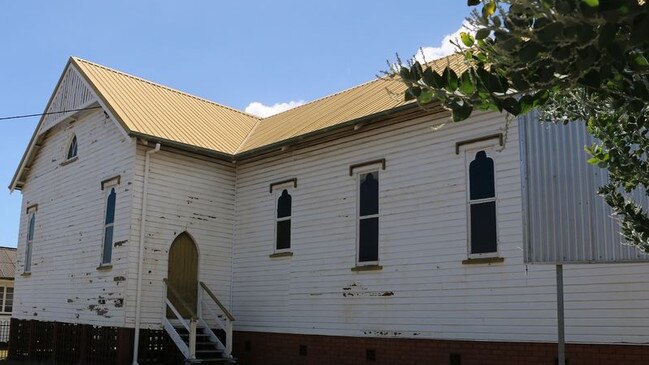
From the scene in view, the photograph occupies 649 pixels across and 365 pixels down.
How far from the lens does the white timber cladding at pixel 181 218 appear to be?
1623 centimetres

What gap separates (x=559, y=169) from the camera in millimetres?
7273

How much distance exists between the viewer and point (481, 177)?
41.8ft

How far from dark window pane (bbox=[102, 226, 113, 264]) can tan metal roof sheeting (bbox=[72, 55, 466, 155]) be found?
3020 millimetres

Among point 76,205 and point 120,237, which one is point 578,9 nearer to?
point 120,237

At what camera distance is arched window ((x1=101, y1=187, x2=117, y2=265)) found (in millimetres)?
17250

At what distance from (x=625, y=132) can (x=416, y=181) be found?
9974 millimetres

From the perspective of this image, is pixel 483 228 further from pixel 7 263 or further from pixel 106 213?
pixel 7 263

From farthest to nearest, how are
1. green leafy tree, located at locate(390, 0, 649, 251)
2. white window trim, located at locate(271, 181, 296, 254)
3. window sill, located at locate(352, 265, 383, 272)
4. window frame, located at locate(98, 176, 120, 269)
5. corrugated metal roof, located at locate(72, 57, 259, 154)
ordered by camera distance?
corrugated metal roof, located at locate(72, 57, 259, 154), window frame, located at locate(98, 176, 120, 269), white window trim, located at locate(271, 181, 296, 254), window sill, located at locate(352, 265, 383, 272), green leafy tree, located at locate(390, 0, 649, 251)

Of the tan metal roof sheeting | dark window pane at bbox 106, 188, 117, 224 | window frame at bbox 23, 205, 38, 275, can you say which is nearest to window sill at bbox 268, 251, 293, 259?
the tan metal roof sheeting

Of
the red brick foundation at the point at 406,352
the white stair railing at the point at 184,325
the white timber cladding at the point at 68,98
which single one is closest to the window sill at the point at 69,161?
the white timber cladding at the point at 68,98

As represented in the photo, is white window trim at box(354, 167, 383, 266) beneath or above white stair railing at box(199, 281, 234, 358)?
above

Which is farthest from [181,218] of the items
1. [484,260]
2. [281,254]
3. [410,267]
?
[484,260]

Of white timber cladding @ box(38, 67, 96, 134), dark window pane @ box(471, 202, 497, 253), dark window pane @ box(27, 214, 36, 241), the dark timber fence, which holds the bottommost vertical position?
the dark timber fence

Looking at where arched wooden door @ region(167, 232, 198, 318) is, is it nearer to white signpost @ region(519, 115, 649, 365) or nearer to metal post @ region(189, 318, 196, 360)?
metal post @ region(189, 318, 196, 360)
